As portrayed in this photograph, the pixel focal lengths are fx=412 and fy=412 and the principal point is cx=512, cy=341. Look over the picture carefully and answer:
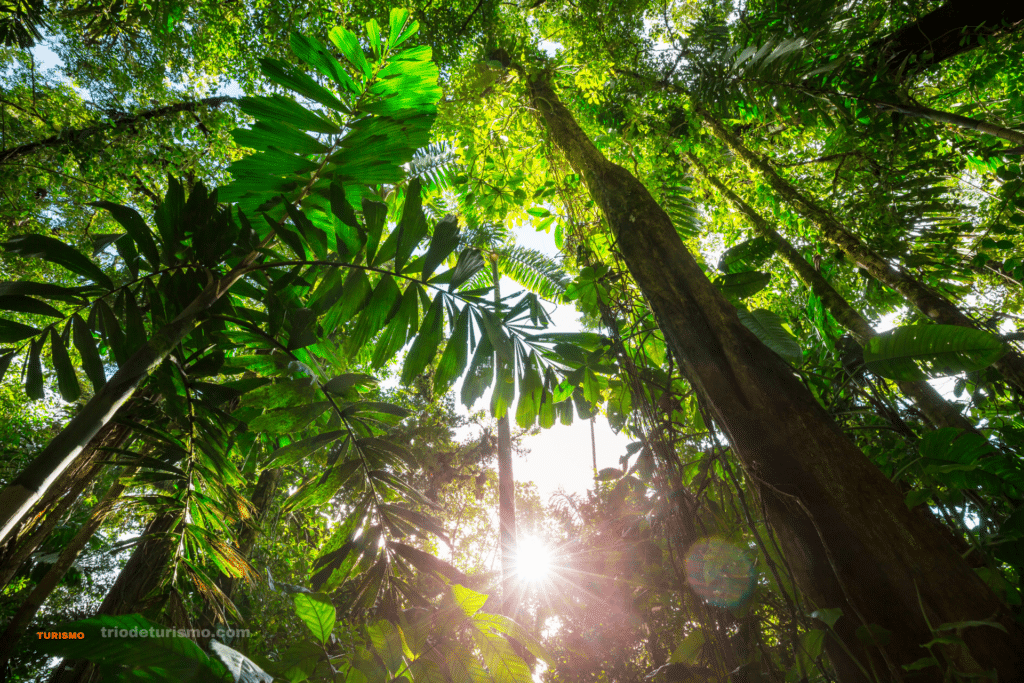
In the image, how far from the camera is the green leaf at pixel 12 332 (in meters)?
1.26

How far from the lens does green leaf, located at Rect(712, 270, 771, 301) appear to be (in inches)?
55.1

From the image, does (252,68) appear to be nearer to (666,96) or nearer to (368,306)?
(666,96)

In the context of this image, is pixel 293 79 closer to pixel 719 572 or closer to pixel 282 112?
pixel 282 112

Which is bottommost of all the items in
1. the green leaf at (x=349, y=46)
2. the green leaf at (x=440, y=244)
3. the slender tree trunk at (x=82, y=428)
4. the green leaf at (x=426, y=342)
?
the slender tree trunk at (x=82, y=428)

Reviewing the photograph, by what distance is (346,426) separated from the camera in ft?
4.65

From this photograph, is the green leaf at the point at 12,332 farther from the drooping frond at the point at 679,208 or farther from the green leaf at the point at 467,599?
the drooping frond at the point at 679,208

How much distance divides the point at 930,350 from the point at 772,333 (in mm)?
374

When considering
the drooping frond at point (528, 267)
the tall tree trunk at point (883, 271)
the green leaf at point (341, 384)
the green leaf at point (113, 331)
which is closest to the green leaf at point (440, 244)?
the green leaf at point (341, 384)

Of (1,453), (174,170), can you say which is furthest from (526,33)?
(1,453)

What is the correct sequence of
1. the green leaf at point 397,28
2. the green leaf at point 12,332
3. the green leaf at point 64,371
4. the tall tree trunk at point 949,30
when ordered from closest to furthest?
the green leaf at point 12,332, the green leaf at point 64,371, the green leaf at point 397,28, the tall tree trunk at point 949,30

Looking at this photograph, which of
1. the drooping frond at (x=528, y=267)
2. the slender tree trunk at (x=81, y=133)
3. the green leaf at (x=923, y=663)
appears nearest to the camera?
the green leaf at (x=923, y=663)

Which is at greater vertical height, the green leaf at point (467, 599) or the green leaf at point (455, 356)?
the green leaf at point (455, 356)

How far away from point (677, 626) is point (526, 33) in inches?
166

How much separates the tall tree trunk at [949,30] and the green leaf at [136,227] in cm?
437
